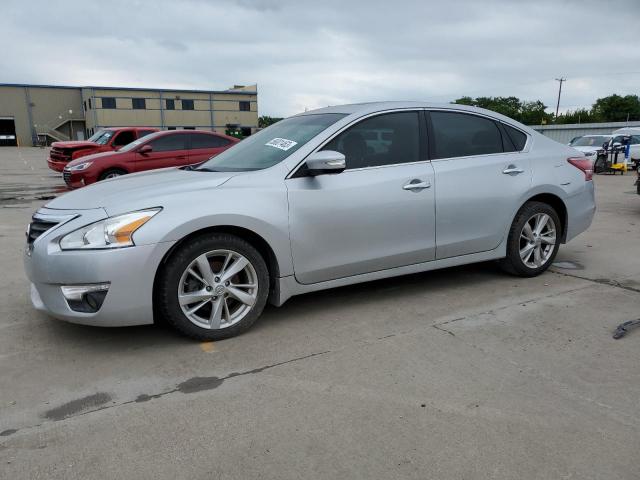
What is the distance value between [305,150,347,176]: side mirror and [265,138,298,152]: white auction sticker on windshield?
1.30 feet

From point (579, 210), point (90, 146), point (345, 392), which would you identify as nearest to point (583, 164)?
point (579, 210)

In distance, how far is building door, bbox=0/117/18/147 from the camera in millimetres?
60938

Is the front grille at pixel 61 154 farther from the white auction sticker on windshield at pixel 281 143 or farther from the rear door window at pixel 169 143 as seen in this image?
the white auction sticker on windshield at pixel 281 143

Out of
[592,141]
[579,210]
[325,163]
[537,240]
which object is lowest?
[537,240]

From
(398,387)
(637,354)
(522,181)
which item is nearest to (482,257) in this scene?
(522,181)

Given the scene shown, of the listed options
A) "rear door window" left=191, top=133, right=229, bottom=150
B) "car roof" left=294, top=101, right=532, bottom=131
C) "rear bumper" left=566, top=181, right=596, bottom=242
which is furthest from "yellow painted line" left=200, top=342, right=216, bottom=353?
"rear door window" left=191, top=133, right=229, bottom=150

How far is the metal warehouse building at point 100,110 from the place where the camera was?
5953 centimetres

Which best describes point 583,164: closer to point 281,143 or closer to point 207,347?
point 281,143

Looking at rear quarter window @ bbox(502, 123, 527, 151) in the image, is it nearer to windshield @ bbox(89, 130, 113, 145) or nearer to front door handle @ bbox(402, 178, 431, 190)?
front door handle @ bbox(402, 178, 431, 190)

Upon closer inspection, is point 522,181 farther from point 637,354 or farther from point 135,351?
point 135,351

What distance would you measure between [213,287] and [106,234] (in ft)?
2.45

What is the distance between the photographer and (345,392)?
2.95 meters

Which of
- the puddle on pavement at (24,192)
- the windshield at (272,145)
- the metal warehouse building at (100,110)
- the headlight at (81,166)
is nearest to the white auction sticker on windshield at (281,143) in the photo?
the windshield at (272,145)

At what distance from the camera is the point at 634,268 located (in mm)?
5426
